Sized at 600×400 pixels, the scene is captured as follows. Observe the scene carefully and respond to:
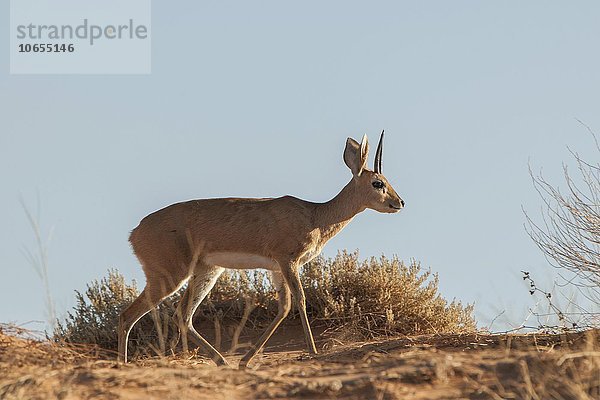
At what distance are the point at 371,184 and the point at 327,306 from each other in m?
2.42

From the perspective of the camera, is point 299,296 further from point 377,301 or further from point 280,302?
point 377,301

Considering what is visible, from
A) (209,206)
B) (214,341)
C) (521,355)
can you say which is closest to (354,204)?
(209,206)

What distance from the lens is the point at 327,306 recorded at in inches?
527

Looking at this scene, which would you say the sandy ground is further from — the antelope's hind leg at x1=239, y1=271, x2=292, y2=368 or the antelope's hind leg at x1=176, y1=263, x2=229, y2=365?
the antelope's hind leg at x1=176, y1=263, x2=229, y2=365

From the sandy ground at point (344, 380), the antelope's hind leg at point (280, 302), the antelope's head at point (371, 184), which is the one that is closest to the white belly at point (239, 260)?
the antelope's hind leg at point (280, 302)

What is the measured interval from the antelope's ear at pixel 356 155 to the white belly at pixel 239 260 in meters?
1.67

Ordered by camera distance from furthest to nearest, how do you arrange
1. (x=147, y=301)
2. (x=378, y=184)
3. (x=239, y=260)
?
1. (x=378, y=184)
2. (x=239, y=260)
3. (x=147, y=301)

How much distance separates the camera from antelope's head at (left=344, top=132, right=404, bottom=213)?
11.7 meters

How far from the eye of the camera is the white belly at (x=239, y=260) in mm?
10906

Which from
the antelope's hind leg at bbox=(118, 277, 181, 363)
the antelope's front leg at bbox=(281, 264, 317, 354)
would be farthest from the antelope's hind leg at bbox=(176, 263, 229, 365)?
the antelope's front leg at bbox=(281, 264, 317, 354)

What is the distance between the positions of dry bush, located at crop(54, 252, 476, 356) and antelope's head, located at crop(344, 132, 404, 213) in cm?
187

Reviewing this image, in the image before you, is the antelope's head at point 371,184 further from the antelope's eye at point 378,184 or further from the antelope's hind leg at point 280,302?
the antelope's hind leg at point 280,302

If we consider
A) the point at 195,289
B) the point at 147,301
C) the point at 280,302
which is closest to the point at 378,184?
the point at 280,302

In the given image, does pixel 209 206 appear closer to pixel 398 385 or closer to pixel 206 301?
pixel 206 301
